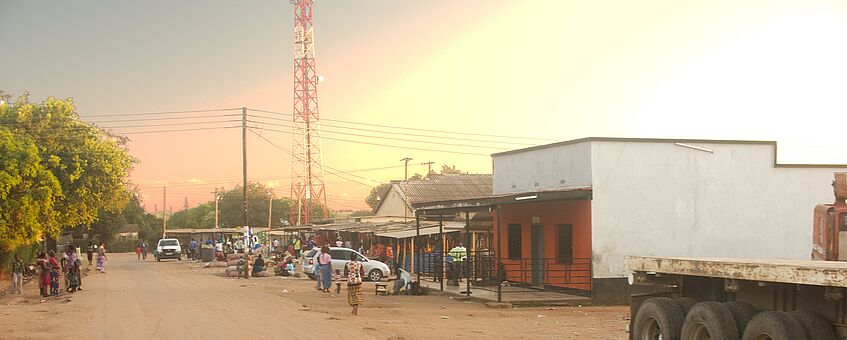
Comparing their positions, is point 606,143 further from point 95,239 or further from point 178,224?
point 178,224

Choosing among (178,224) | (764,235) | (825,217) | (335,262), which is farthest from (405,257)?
(178,224)

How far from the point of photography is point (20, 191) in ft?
113

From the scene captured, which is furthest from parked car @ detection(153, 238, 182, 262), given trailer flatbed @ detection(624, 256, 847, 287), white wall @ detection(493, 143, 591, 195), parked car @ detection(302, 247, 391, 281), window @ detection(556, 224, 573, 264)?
trailer flatbed @ detection(624, 256, 847, 287)

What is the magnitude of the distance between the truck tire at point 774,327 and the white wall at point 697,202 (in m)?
15.1

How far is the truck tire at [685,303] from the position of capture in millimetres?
12445

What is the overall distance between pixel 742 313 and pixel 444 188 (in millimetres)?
59123

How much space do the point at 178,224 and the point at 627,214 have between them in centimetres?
13073

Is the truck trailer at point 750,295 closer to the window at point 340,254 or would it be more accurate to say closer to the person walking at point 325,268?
the person walking at point 325,268

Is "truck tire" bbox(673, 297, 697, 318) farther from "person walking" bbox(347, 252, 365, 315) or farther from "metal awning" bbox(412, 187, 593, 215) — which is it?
"metal awning" bbox(412, 187, 593, 215)

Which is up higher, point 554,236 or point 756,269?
point 554,236

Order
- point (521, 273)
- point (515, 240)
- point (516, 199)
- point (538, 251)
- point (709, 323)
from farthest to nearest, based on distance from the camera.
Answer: point (515, 240) < point (521, 273) < point (538, 251) < point (516, 199) < point (709, 323)

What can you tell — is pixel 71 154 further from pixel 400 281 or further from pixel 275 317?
pixel 275 317

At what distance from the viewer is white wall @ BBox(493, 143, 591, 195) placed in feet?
86.8

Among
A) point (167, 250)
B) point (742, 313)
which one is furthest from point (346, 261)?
point (742, 313)
